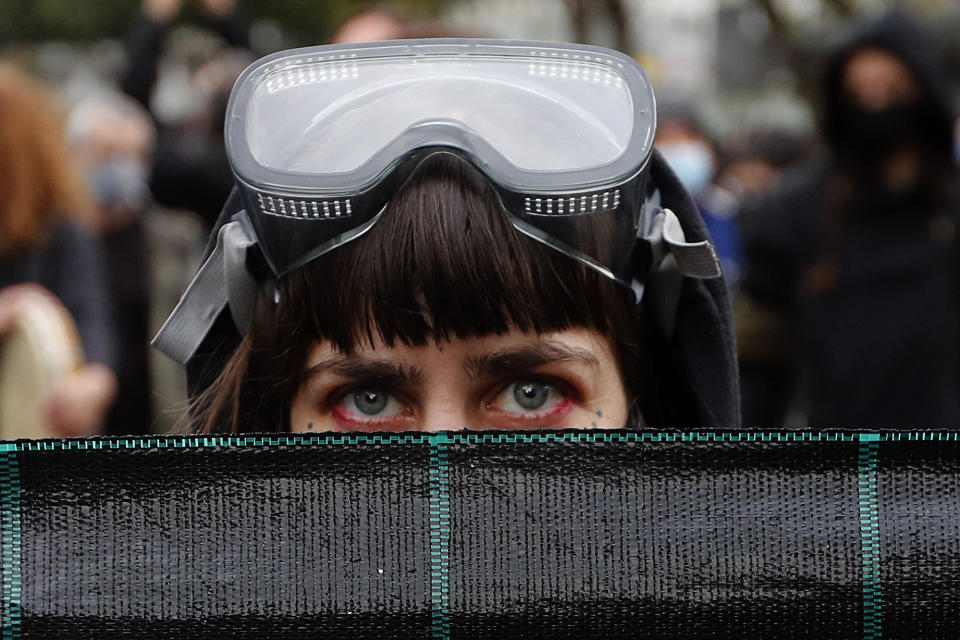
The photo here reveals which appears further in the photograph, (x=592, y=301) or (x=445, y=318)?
(x=592, y=301)

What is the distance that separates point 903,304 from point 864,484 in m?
3.97

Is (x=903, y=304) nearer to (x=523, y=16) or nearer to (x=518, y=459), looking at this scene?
(x=518, y=459)

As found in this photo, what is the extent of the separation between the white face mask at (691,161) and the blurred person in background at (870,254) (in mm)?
2131

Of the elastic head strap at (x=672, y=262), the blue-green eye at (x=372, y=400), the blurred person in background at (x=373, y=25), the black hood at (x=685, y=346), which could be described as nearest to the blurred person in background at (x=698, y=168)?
the blurred person in background at (x=373, y=25)

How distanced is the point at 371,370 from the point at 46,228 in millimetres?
3659

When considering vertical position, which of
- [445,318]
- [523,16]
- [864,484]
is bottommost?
[864,484]

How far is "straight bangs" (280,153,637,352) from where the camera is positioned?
1.70 metres

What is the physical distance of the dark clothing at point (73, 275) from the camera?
4.96m

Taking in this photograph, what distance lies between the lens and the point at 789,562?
4.04 feet

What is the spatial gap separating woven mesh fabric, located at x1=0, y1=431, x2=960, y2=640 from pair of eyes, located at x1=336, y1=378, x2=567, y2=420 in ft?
1.79

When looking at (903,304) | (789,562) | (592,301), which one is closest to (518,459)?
(789,562)

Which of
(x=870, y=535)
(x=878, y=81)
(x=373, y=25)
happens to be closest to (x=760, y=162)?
(x=878, y=81)

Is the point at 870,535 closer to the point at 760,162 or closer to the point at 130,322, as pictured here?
the point at 130,322

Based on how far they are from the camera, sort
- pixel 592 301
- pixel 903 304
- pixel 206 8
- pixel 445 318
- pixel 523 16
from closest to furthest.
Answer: pixel 445 318, pixel 592 301, pixel 903 304, pixel 206 8, pixel 523 16
